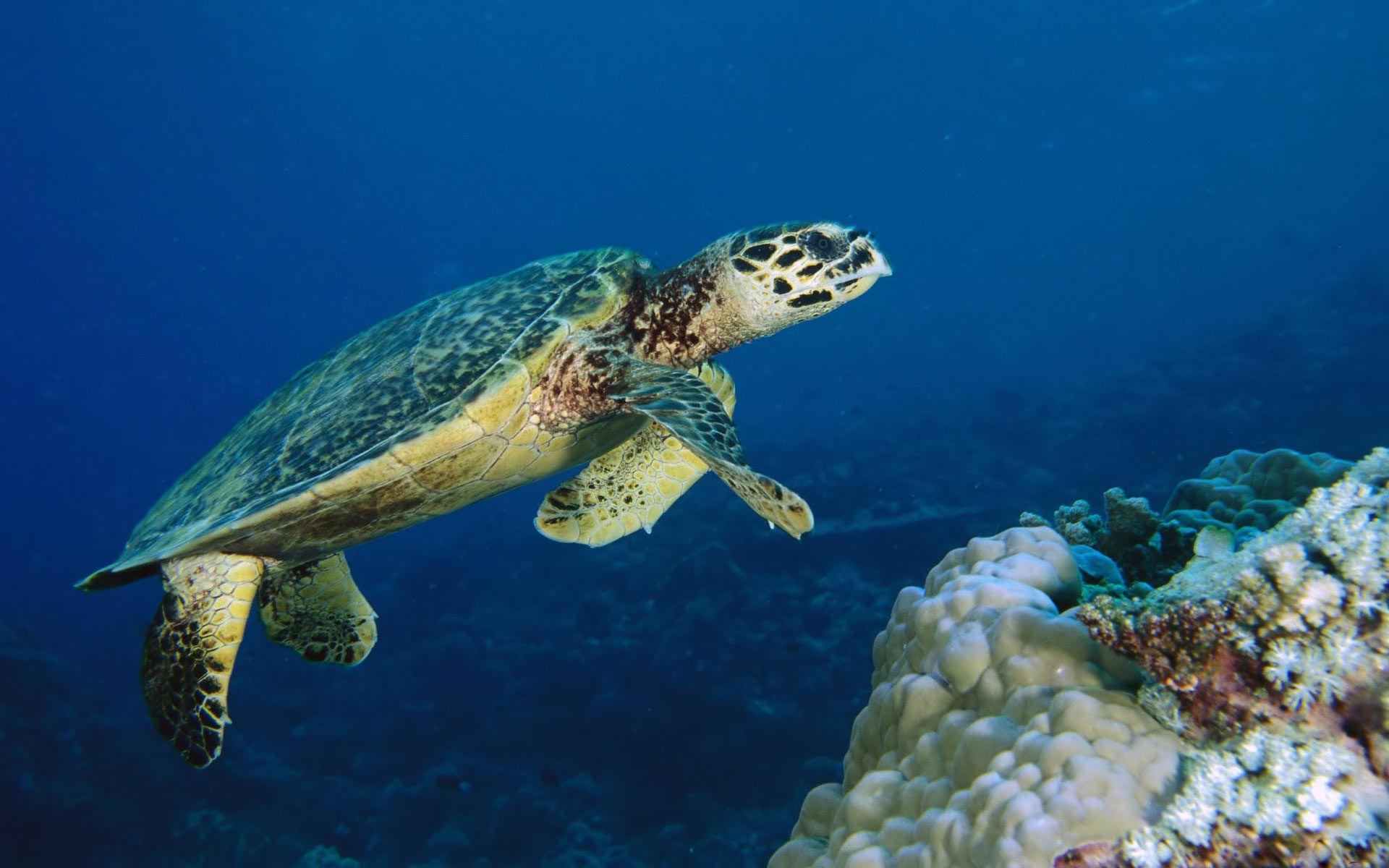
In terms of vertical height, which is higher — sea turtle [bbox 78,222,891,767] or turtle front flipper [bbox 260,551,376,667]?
sea turtle [bbox 78,222,891,767]

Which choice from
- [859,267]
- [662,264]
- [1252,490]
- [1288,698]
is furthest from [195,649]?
[662,264]

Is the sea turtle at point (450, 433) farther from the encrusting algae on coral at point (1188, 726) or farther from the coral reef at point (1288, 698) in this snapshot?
the coral reef at point (1288, 698)

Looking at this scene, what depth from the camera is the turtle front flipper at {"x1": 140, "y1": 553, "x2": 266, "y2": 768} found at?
3.34 m

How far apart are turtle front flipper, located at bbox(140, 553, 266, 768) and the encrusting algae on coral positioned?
3.33 m

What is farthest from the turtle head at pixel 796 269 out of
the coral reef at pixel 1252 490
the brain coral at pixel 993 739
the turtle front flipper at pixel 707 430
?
the coral reef at pixel 1252 490

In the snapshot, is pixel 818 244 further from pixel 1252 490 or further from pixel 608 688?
pixel 608 688

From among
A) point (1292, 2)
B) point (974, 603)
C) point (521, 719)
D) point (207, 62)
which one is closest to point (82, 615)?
point (521, 719)

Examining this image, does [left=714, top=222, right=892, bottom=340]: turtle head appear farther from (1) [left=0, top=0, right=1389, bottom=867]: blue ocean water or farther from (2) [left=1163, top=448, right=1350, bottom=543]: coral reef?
(1) [left=0, top=0, right=1389, bottom=867]: blue ocean water

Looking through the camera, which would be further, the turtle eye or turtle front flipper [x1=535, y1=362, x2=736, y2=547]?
turtle front flipper [x1=535, y1=362, x2=736, y2=547]

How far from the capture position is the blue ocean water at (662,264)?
29.1 feet

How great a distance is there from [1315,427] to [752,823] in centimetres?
1460

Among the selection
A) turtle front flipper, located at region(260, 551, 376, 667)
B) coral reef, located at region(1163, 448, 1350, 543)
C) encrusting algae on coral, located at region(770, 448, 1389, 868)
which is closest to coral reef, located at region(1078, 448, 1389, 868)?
encrusting algae on coral, located at region(770, 448, 1389, 868)

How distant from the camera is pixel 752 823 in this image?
7.03 metres

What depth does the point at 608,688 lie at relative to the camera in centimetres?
922
